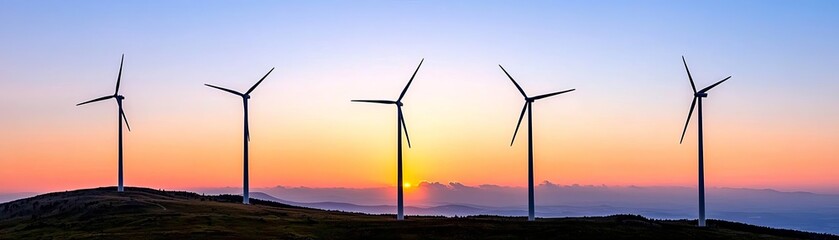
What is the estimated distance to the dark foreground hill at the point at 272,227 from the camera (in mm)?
86312

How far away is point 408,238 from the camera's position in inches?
3339

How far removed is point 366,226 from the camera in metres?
94.3

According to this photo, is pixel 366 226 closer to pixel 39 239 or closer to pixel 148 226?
pixel 148 226

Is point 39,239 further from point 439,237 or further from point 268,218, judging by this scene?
point 439,237

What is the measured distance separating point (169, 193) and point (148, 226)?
55030 millimetres

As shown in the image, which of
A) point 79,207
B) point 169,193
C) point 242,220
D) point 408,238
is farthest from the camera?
point 169,193

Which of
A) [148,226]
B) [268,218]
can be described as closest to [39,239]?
[148,226]

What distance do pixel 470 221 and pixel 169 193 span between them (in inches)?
2503

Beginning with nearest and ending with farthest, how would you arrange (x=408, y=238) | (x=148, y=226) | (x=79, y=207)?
(x=408, y=238)
(x=148, y=226)
(x=79, y=207)

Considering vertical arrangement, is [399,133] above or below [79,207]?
above

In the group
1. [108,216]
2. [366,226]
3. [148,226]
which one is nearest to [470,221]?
[366,226]

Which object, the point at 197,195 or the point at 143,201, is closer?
the point at 143,201

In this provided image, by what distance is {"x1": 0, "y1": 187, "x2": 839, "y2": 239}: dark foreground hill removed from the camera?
3398 inches

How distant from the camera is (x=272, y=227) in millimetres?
92188
